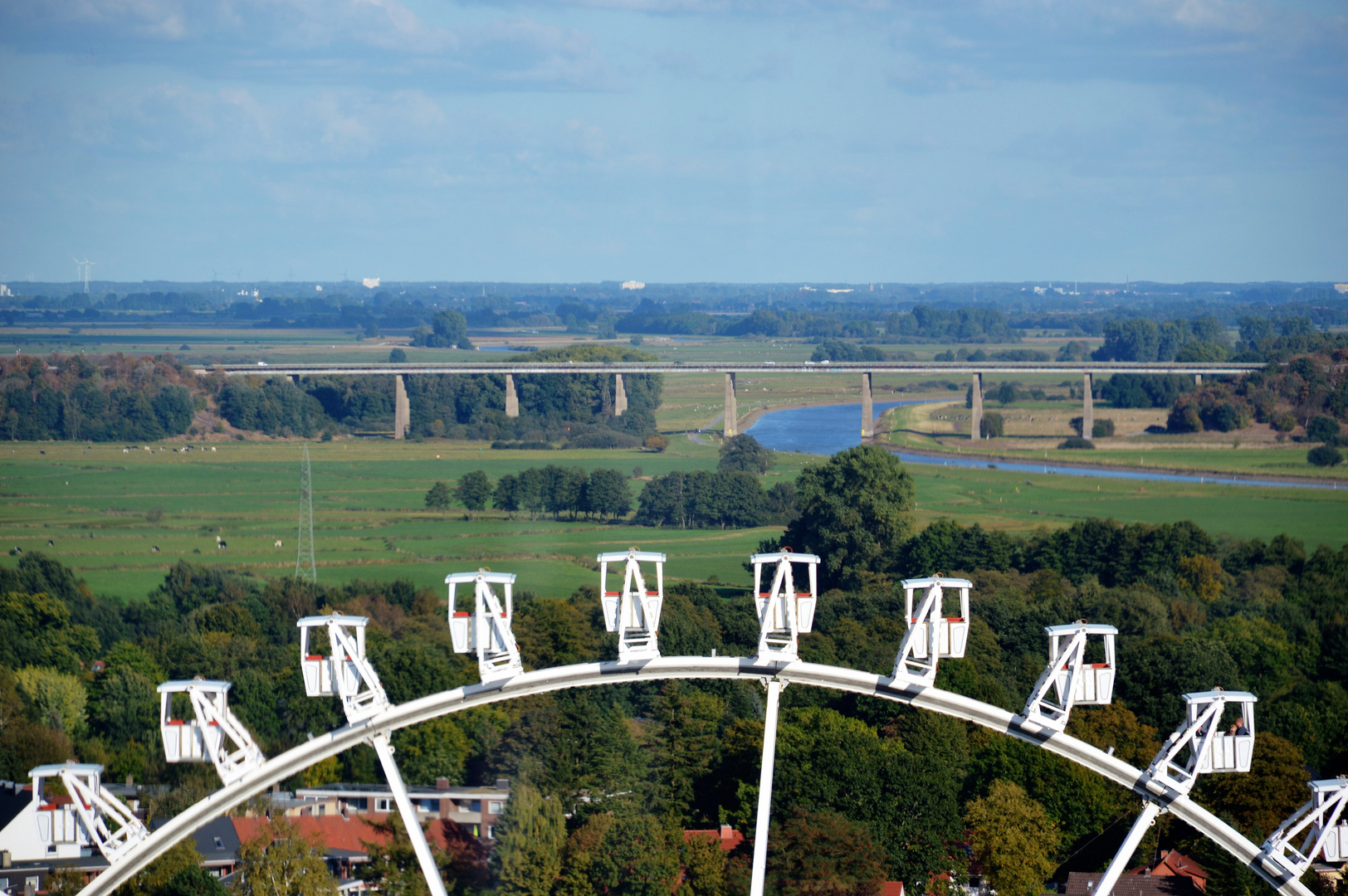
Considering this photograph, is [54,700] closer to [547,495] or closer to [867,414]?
[547,495]

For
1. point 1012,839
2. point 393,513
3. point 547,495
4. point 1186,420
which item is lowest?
point 393,513

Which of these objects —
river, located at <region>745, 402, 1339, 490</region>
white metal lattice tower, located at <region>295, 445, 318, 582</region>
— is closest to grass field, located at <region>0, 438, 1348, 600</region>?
white metal lattice tower, located at <region>295, 445, 318, 582</region>

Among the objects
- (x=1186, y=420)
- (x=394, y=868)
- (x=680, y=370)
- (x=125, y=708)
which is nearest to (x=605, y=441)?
(x=680, y=370)

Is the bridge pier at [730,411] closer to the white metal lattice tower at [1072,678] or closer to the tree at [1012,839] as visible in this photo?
the tree at [1012,839]

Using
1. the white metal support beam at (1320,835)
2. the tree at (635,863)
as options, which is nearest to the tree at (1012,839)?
the tree at (635,863)

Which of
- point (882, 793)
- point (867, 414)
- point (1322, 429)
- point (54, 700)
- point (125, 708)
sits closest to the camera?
point (882, 793)

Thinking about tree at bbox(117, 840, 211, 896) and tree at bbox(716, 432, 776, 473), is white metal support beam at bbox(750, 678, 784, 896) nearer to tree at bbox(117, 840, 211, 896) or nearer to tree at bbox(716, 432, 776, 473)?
tree at bbox(117, 840, 211, 896)

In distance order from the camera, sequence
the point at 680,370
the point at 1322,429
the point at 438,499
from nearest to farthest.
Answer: the point at 438,499
the point at 1322,429
the point at 680,370
